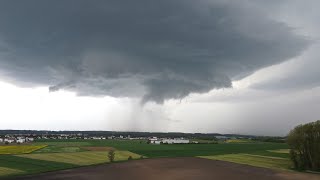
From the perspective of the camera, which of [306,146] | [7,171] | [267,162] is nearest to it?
[7,171]

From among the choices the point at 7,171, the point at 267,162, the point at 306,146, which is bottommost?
the point at 7,171

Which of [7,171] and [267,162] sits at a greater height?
[267,162]

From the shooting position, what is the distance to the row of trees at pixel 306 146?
94312mm

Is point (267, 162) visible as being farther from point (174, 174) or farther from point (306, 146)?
point (174, 174)

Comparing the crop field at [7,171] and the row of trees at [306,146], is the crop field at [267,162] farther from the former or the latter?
the crop field at [7,171]

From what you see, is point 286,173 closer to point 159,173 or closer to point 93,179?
point 159,173

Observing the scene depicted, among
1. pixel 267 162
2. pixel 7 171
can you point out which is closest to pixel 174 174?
pixel 7 171

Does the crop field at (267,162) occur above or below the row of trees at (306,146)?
below

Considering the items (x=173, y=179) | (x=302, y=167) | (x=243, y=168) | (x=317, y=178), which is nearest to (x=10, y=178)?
(x=173, y=179)

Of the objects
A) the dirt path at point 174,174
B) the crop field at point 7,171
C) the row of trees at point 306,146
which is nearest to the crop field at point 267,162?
the row of trees at point 306,146

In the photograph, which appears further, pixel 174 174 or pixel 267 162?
pixel 267 162

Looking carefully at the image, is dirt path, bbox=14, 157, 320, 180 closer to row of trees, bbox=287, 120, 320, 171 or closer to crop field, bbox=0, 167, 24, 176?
crop field, bbox=0, 167, 24, 176

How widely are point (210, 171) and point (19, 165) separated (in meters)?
45.3

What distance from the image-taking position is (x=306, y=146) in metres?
96.4
